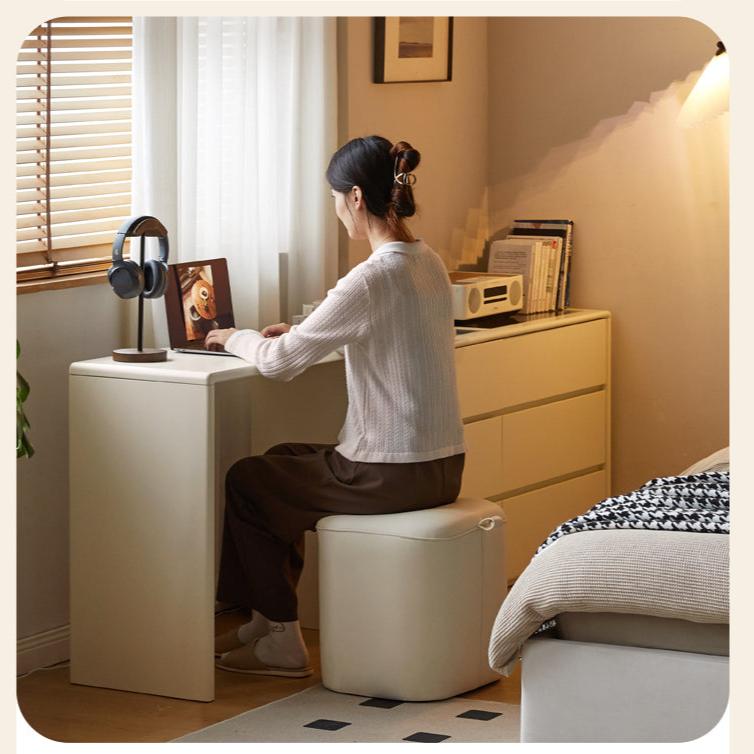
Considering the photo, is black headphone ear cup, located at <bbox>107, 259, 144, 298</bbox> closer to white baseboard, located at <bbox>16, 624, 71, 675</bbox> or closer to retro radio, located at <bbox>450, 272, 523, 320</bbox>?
white baseboard, located at <bbox>16, 624, 71, 675</bbox>

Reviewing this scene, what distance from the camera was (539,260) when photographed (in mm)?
4684

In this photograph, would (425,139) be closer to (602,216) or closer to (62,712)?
(602,216)

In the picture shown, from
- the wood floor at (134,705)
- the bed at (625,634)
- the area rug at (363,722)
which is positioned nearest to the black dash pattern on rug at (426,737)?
the area rug at (363,722)

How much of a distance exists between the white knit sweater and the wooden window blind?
2.10 feet

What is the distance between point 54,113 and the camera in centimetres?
356

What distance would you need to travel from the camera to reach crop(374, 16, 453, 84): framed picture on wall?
438 centimetres

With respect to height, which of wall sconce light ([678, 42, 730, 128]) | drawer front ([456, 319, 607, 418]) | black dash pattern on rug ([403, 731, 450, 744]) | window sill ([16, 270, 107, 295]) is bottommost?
black dash pattern on rug ([403, 731, 450, 744])

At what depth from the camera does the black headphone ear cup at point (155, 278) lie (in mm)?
3381

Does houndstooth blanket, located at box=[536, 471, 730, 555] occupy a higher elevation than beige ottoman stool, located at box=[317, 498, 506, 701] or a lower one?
higher

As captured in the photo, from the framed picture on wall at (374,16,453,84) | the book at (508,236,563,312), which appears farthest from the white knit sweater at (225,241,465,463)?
the book at (508,236,563,312)

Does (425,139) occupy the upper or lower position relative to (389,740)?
upper

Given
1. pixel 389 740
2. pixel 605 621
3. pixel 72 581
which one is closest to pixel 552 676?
pixel 605 621

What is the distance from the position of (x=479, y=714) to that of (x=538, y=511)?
1.33m
